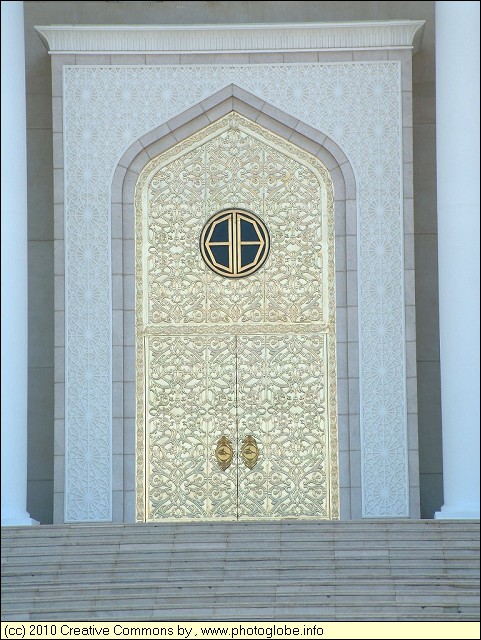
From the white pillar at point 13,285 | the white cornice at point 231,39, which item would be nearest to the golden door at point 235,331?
the white cornice at point 231,39

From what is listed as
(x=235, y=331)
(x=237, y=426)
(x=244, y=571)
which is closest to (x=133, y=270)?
(x=235, y=331)

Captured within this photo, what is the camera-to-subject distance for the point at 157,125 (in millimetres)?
10664

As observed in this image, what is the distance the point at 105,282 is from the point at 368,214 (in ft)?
6.82

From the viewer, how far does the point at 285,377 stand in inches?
418

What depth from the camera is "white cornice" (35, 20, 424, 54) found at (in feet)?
35.0

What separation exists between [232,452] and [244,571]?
7.02 ft

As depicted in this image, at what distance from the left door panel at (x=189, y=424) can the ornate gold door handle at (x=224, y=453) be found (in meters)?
0.03

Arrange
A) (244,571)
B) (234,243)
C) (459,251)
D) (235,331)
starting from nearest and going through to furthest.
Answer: (244,571), (459,251), (235,331), (234,243)

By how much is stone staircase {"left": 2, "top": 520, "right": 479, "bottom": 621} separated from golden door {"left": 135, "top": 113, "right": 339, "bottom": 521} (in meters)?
1.42

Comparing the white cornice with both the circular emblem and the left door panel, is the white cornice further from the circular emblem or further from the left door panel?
the left door panel

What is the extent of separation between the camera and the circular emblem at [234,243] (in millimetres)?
10703

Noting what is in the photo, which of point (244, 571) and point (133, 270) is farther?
point (133, 270)

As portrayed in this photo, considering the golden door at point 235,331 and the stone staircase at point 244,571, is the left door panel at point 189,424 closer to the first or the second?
the golden door at point 235,331

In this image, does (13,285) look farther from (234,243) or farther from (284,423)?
(284,423)
